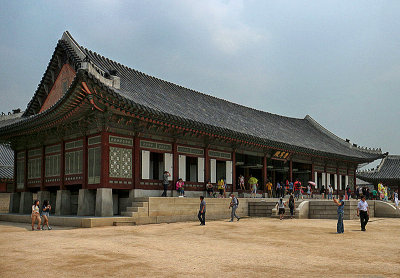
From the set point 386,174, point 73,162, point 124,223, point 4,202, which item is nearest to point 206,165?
point 73,162

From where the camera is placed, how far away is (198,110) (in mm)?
32156

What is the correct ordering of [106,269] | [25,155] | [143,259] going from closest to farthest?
[106,269] < [143,259] < [25,155]

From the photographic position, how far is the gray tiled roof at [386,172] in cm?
5594

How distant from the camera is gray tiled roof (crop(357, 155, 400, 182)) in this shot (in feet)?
184

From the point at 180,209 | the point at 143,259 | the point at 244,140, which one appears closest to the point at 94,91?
the point at 180,209

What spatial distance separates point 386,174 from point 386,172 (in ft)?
2.56

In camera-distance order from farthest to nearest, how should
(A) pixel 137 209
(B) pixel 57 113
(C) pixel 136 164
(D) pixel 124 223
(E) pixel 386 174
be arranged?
(E) pixel 386 174
(C) pixel 136 164
(B) pixel 57 113
(A) pixel 137 209
(D) pixel 124 223

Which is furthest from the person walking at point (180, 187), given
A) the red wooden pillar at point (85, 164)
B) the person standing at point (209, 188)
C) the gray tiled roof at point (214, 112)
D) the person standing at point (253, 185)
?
the person standing at point (253, 185)

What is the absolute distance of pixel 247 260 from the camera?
10594 millimetres

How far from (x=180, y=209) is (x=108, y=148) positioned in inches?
205

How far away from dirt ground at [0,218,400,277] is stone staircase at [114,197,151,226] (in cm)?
320

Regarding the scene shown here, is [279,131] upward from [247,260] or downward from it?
upward

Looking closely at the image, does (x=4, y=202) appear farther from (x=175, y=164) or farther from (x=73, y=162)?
(x=175, y=164)

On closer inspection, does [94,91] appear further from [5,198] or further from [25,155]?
[5,198]
